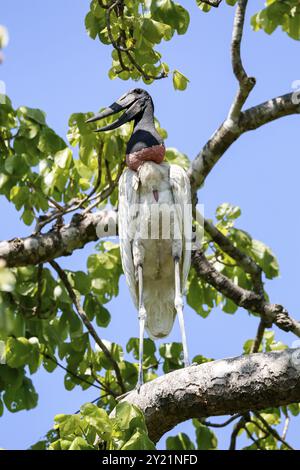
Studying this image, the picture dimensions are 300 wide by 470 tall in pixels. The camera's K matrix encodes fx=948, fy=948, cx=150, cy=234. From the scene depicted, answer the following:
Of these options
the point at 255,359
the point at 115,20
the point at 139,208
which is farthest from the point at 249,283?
the point at 255,359

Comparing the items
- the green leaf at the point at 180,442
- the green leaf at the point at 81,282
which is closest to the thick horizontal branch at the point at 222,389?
the green leaf at the point at 81,282

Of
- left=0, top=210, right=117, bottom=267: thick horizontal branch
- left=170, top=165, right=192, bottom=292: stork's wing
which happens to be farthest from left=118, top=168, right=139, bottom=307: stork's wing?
left=0, top=210, right=117, bottom=267: thick horizontal branch

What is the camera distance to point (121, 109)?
24.2 feet

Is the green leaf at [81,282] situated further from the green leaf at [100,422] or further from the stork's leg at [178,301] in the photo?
the green leaf at [100,422]

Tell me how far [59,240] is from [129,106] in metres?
1.20

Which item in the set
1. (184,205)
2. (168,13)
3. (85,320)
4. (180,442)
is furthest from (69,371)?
(168,13)

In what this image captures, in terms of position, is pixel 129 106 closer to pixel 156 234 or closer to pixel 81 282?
pixel 156 234

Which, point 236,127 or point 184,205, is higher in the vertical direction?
point 236,127

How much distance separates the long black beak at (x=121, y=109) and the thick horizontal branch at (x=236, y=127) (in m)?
0.61

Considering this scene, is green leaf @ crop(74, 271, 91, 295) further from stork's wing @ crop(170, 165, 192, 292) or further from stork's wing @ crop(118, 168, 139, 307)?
stork's wing @ crop(170, 165, 192, 292)

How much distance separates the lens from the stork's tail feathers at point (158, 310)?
22.3 ft

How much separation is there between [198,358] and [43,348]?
4.19 ft

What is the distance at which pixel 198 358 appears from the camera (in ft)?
25.5
